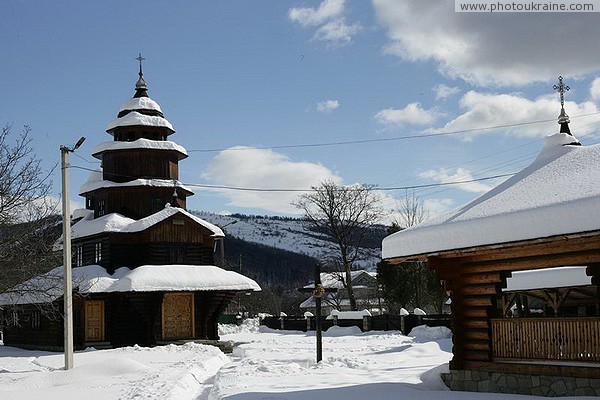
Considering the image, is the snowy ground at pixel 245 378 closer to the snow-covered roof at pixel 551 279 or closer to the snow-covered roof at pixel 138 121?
the snow-covered roof at pixel 551 279

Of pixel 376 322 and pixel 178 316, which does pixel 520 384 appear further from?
pixel 376 322

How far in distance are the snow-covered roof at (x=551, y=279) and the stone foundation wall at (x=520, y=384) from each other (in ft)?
24.2

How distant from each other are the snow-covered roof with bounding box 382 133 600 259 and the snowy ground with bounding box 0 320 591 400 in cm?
282

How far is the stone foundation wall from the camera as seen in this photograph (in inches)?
480

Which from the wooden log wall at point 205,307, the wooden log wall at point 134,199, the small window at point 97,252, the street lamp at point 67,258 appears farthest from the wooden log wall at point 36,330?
the street lamp at point 67,258

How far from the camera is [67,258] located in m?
21.5

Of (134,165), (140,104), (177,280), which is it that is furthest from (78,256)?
(140,104)

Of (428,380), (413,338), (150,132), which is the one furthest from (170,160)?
(428,380)

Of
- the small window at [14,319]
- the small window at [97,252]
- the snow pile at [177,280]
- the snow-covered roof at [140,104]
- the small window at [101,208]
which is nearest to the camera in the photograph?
the small window at [14,319]

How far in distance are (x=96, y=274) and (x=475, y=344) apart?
2185cm

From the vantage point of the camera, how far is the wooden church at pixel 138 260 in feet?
106

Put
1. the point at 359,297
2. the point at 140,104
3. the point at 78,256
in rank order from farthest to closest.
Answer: the point at 359,297 < the point at 140,104 < the point at 78,256

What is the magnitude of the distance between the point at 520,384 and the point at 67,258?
1351cm

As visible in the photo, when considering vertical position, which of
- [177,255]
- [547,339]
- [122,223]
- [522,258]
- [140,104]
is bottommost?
[547,339]
